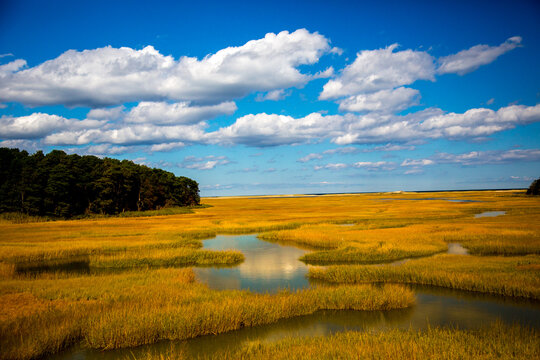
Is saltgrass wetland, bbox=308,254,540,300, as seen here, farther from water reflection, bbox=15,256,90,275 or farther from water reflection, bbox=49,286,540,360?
water reflection, bbox=15,256,90,275

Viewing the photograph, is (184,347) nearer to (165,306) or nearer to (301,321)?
(165,306)

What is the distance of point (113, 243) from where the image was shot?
32500mm

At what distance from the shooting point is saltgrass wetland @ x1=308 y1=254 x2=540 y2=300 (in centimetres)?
1667

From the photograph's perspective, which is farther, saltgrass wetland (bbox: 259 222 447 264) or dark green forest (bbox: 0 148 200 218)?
dark green forest (bbox: 0 148 200 218)

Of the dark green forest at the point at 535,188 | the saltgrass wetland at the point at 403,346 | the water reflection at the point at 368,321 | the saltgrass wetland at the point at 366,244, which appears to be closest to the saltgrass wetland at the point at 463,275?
the water reflection at the point at 368,321

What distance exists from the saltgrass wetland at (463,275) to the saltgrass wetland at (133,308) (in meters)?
3.71

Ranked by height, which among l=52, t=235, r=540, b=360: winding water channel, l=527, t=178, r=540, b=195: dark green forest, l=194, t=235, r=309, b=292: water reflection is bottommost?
l=194, t=235, r=309, b=292: water reflection

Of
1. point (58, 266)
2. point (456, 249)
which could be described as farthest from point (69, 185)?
point (456, 249)

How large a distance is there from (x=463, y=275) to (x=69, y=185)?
69840mm

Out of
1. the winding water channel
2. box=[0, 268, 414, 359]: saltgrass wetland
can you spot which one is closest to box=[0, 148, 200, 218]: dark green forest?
box=[0, 268, 414, 359]: saltgrass wetland

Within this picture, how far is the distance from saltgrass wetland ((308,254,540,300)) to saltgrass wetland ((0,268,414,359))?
12.2ft

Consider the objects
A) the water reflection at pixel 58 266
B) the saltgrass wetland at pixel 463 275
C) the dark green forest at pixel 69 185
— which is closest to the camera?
the saltgrass wetland at pixel 463 275

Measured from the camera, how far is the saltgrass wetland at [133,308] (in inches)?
450

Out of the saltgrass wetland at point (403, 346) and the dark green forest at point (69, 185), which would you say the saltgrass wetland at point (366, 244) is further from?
the dark green forest at point (69, 185)
